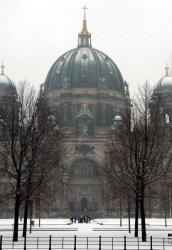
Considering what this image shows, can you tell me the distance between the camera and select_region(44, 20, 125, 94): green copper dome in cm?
10738

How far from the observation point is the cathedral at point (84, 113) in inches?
3620

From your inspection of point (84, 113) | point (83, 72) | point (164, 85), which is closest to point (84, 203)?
point (84, 113)

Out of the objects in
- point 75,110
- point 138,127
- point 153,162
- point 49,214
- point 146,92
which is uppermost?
point 75,110

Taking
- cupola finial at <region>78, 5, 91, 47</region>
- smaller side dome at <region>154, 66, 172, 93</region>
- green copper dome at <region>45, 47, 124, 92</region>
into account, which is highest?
cupola finial at <region>78, 5, 91, 47</region>

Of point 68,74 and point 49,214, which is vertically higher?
point 68,74

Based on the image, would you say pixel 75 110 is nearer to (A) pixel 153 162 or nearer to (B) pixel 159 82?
(B) pixel 159 82

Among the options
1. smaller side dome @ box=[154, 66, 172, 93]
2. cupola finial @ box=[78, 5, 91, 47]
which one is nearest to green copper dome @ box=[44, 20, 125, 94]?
cupola finial @ box=[78, 5, 91, 47]

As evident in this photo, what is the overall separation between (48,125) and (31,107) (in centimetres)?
296

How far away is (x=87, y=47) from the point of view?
115875 mm

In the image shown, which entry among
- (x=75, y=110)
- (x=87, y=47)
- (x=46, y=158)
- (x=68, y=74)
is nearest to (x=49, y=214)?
(x=75, y=110)

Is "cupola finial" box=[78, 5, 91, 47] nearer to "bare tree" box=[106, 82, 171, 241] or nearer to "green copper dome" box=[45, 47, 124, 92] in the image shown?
"green copper dome" box=[45, 47, 124, 92]

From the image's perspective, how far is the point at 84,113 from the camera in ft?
323

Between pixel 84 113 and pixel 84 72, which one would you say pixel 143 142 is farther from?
pixel 84 72

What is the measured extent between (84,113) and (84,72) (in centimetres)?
1364
